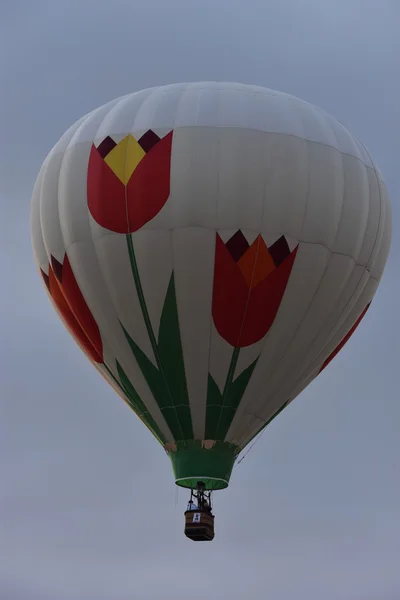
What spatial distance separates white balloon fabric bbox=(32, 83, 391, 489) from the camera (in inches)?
1176

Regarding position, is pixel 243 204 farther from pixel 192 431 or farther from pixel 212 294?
pixel 192 431

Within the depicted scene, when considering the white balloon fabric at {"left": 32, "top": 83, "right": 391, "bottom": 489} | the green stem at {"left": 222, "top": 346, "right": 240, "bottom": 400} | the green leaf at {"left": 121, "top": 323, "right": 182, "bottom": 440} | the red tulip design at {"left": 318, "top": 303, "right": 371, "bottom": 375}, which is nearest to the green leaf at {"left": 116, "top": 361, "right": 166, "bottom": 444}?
the white balloon fabric at {"left": 32, "top": 83, "right": 391, "bottom": 489}

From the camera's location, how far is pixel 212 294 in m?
30.0

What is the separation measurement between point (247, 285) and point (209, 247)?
2.54ft

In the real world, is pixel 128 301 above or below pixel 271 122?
below

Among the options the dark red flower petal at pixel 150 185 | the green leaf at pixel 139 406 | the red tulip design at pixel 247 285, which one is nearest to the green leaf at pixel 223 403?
the red tulip design at pixel 247 285

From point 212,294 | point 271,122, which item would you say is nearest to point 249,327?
point 212,294

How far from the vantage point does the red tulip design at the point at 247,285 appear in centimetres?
2991

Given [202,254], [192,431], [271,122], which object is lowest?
[192,431]

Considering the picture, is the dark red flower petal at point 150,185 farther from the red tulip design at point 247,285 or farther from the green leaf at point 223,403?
the green leaf at point 223,403

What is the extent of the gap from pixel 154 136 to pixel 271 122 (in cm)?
159

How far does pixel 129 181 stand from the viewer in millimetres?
30172

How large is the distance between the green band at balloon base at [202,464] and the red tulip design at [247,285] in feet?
4.83

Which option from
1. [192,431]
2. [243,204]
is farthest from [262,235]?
[192,431]
